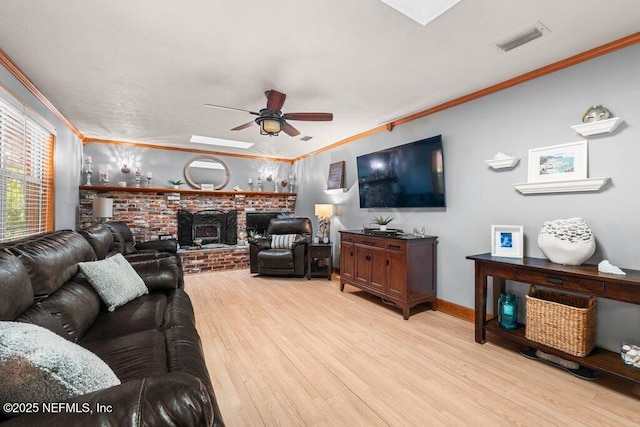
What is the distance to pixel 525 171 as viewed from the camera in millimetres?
2592

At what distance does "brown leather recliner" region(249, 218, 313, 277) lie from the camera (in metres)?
4.70

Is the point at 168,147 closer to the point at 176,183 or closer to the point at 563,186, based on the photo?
the point at 176,183

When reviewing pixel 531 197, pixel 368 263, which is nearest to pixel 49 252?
pixel 368 263

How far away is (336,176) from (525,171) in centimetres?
290

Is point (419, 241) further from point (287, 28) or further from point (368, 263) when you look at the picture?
point (287, 28)

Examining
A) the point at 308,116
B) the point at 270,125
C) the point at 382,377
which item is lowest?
the point at 382,377

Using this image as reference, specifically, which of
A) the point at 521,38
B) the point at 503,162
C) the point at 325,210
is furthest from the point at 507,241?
the point at 325,210

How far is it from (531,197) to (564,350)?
1.26 meters

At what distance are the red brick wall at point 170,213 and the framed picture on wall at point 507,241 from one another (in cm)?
436

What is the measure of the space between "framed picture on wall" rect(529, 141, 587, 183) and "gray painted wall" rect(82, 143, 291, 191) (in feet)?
16.4

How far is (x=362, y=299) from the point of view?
3721 mm

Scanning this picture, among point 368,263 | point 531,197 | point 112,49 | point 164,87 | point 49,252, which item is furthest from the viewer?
point 368,263

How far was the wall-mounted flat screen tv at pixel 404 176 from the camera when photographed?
326 centimetres

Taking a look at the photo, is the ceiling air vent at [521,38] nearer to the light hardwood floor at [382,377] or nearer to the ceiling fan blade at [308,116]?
the ceiling fan blade at [308,116]
